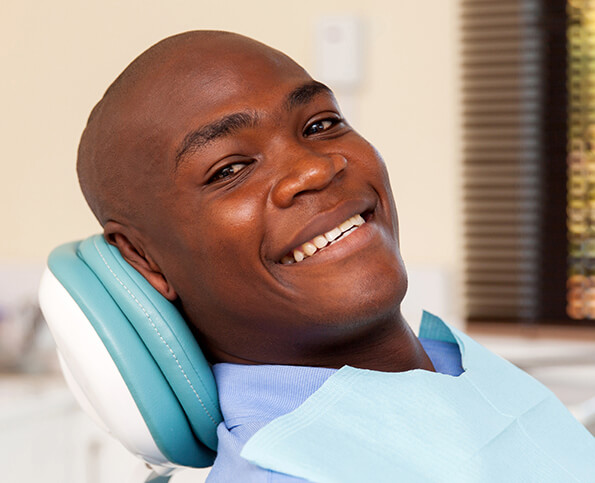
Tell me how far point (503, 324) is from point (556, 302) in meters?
0.17

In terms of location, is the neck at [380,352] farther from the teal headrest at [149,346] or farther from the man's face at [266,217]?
the teal headrest at [149,346]

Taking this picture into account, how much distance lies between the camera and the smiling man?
838 millimetres

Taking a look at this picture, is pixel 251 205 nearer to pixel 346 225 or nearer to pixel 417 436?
pixel 346 225

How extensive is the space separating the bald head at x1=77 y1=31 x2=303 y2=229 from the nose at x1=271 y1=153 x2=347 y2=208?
0.38 feet

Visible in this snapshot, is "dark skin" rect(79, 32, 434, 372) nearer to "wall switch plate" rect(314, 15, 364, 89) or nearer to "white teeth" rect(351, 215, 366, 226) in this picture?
"white teeth" rect(351, 215, 366, 226)

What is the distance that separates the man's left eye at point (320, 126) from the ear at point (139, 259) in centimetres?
22

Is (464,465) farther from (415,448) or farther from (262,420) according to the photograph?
(262,420)

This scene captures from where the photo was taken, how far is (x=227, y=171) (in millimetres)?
888

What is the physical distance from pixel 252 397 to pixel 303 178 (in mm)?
228

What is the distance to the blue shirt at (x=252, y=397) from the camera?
33.0 inches

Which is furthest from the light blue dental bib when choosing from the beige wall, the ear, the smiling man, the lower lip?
the beige wall

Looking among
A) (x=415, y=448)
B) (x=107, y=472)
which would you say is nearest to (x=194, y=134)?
(x=415, y=448)

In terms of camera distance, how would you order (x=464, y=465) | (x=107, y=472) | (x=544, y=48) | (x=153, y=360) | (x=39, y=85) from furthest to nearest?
(x=39, y=85)
(x=544, y=48)
(x=107, y=472)
(x=153, y=360)
(x=464, y=465)

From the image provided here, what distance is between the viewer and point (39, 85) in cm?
246
